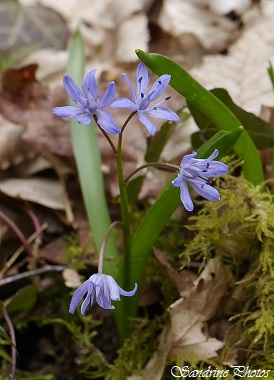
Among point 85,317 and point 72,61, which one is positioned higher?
point 72,61

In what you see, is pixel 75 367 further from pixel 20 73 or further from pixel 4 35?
pixel 4 35

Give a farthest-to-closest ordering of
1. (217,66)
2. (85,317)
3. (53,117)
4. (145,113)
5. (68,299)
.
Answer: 1. (217,66)
2. (53,117)
3. (68,299)
4. (85,317)
5. (145,113)

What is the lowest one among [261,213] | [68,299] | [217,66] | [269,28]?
[68,299]

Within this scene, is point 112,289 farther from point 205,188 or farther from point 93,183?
point 93,183

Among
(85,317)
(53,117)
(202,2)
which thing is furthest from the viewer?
(202,2)

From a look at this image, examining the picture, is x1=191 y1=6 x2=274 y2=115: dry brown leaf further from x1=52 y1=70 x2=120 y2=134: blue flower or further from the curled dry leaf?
A: x1=52 y1=70 x2=120 y2=134: blue flower

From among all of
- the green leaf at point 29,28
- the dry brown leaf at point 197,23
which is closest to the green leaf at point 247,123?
the dry brown leaf at point 197,23

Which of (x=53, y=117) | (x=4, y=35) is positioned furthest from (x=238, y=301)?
(x=4, y=35)
